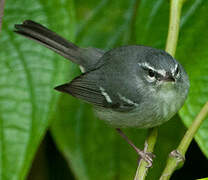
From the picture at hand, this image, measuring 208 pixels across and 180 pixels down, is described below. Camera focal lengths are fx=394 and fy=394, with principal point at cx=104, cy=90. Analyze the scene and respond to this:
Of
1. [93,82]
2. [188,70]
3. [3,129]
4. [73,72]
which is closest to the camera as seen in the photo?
[3,129]

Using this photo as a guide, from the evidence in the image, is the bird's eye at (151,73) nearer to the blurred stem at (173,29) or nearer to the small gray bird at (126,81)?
the small gray bird at (126,81)

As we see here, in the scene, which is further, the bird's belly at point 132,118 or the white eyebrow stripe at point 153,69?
the bird's belly at point 132,118

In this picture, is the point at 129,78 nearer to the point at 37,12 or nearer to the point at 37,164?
the point at 37,12

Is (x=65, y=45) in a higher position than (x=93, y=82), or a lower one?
higher

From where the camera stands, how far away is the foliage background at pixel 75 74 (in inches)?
98.0

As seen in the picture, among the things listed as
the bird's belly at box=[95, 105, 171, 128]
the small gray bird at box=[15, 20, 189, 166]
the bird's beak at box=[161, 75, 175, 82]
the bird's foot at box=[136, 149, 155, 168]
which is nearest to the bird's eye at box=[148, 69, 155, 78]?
the small gray bird at box=[15, 20, 189, 166]

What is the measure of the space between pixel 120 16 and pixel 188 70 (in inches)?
42.5

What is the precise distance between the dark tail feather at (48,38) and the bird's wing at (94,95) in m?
0.24

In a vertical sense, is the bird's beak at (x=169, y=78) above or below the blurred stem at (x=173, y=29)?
below

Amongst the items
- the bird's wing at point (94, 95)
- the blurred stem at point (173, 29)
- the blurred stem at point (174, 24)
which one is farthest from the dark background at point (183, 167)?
the blurred stem at point (174, 24)

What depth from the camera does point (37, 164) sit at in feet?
11.7

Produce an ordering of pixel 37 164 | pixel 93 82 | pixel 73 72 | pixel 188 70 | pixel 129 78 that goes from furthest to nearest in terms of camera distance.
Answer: pixel 73 72, pixel 37 164, pixel 93 82, pixel 129 78, pixel 188 70

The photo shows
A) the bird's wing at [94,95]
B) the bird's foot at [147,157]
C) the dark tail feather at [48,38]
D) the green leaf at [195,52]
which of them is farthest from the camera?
the bird's wing at [94,95]

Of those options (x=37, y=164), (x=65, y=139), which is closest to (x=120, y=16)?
(x=65, y=139)
